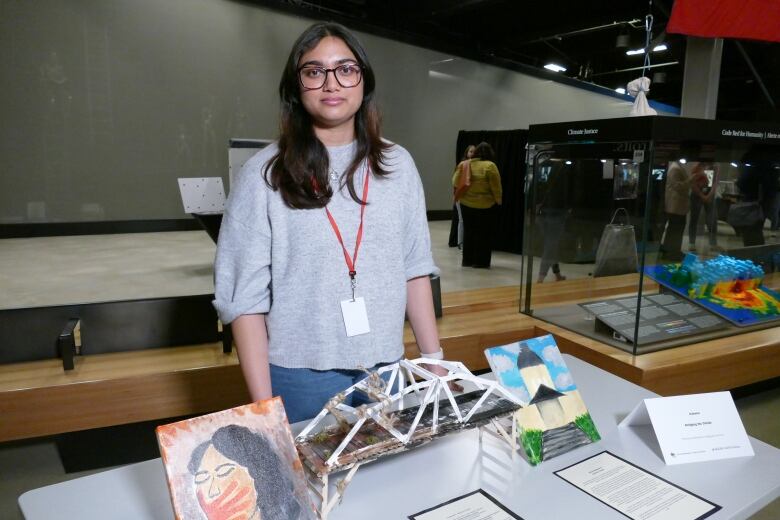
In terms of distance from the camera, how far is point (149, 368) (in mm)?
2309

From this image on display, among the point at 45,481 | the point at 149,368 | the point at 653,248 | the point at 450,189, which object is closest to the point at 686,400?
the point at 653,248

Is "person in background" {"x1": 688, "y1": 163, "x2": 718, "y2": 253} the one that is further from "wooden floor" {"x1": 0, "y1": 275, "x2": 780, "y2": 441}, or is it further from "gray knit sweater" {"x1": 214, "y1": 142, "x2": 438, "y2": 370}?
"gray knit sweater" {"x1": 214, "y1": 142, "x2": 438, "y2": 370}

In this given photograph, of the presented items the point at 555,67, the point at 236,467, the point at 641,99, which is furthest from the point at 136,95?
the point at 555,67

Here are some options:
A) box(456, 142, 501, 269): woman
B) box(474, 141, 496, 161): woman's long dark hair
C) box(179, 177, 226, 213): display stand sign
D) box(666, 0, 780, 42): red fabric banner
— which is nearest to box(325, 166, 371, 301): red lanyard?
box(179, 177, 226, 213): display stand sign

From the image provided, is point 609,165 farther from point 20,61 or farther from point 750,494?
point 20,61

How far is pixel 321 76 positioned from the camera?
1.12 m

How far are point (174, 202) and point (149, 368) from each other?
17.1 feet

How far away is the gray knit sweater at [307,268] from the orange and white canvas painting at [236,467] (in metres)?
0.33

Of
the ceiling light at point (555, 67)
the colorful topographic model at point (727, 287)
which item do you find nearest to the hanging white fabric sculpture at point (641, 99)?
the colorful topographic model at point (727, 287)

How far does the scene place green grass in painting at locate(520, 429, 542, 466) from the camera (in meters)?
1.04

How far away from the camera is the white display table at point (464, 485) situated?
89 cm

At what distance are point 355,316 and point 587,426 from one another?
0.55 m

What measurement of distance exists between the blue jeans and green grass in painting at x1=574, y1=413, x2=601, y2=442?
46 cm

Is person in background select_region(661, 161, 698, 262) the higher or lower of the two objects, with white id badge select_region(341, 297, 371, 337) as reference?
higher
